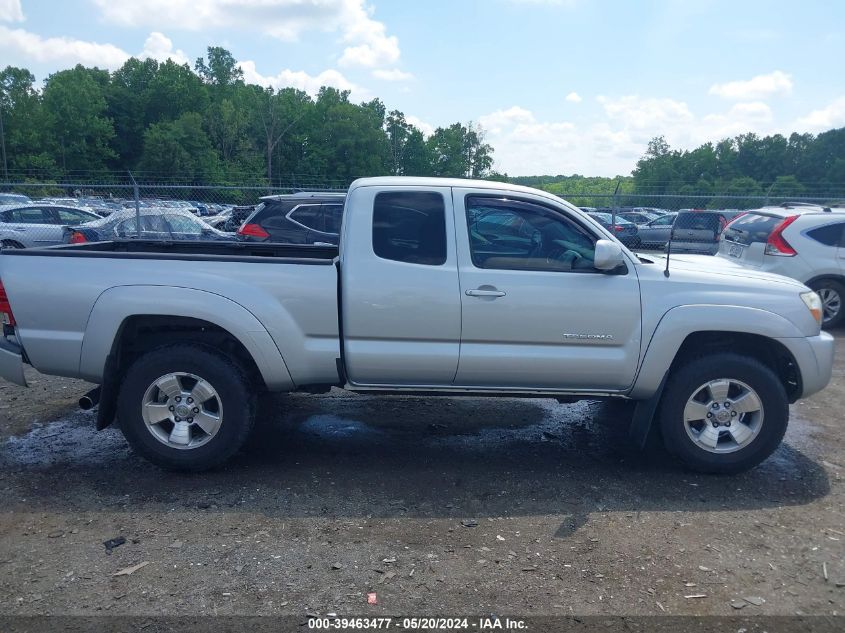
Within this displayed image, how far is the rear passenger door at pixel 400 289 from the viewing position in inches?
182

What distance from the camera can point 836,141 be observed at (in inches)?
A: 1836

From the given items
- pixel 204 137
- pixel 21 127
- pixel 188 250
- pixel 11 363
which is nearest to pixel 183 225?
pixel 188 250

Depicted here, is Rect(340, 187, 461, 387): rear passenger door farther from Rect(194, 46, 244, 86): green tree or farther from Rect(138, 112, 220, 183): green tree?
Rect(194, 46, 244, 86): green tree

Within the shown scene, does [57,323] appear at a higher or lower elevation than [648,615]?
higher

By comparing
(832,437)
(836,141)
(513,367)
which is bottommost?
(832,437)

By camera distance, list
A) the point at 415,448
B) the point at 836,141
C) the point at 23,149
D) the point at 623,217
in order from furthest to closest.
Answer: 1. the point at 23,149
2. the point at 836,141
3. the point at 623,217
4. the point at 415,448

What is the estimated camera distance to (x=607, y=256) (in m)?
4.50

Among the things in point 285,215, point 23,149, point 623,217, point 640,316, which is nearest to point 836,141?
point 623,217

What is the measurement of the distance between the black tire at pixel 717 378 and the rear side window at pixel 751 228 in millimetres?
5957

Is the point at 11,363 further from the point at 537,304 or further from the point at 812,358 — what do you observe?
the point at 812,358

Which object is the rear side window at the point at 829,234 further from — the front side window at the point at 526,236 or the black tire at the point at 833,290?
the front side window at the point at 526,236

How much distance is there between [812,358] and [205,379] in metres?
4.19

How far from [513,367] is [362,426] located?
1687 mm

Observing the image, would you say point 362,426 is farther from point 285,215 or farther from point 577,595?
point 285,215
